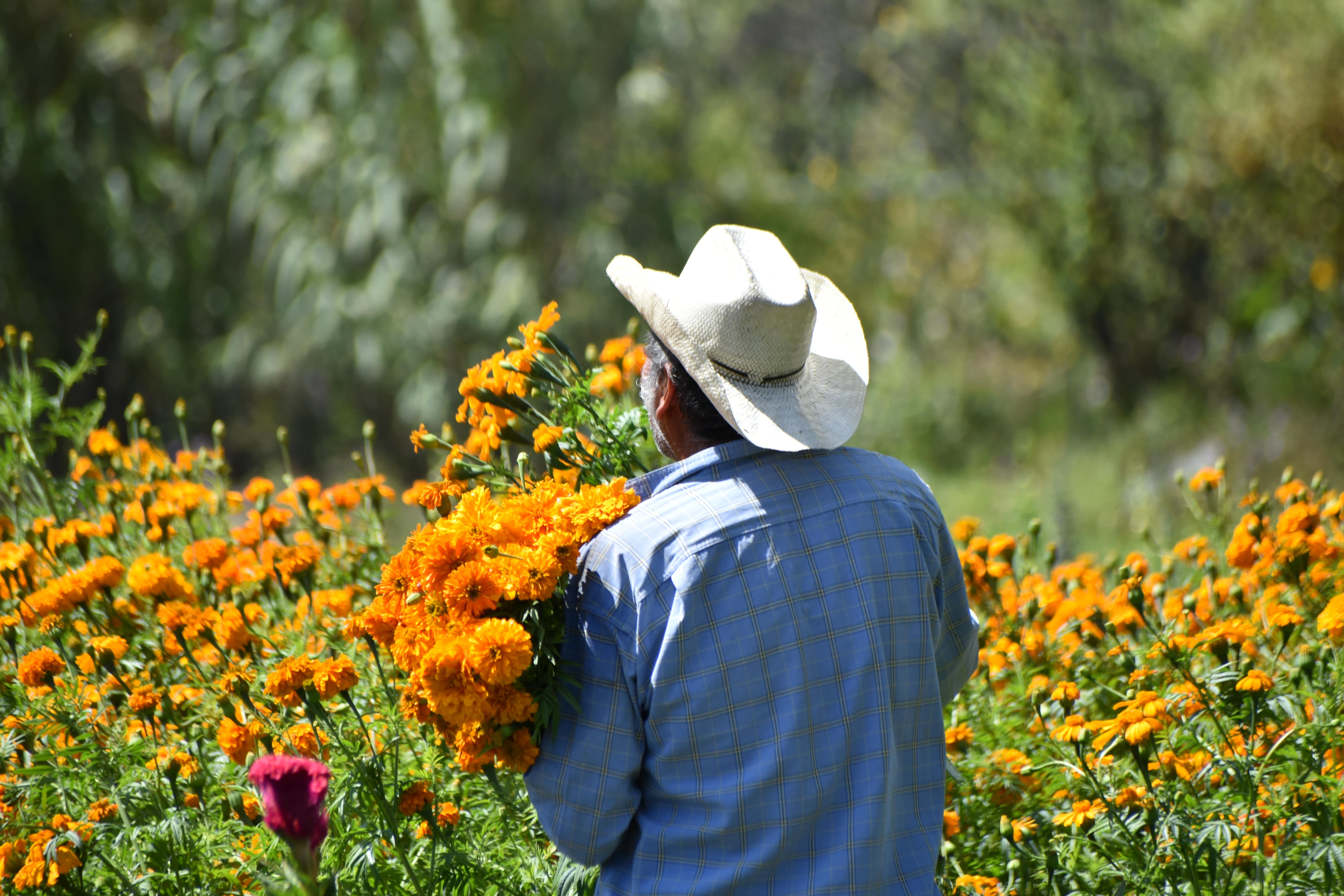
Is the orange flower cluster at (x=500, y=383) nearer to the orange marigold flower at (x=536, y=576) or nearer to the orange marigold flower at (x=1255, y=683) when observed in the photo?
the orange marigold flower at (x=536, y=576)

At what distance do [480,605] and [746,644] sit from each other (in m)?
0.38

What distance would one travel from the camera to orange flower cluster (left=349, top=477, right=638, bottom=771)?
1434 millimetres

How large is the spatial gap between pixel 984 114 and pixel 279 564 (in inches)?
328

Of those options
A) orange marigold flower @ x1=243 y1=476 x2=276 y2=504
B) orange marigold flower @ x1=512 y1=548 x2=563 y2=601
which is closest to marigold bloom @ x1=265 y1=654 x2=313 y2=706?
orange marigold flower @ x1=512 y1=548 x2=563 y2=601

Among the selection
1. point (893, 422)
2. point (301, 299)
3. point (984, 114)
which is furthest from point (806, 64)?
point (301, 299)

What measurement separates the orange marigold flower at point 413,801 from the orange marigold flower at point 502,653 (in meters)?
0.49

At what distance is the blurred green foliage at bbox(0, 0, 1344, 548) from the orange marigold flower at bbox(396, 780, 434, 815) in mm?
6070

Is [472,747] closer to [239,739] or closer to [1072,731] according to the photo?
[239,739]

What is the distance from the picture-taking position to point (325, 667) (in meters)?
1.79

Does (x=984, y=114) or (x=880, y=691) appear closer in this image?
(x=880, y=691)

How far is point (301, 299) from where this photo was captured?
27.2 ft

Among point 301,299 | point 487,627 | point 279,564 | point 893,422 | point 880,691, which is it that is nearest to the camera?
point 487,627

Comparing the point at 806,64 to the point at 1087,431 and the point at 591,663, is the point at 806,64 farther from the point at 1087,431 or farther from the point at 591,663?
the point at 591,663

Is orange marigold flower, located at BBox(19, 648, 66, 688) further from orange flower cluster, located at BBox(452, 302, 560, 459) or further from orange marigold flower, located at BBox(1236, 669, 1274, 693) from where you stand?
orange marigold flower, located at BBox(1236, 669, 1274, 693)
